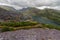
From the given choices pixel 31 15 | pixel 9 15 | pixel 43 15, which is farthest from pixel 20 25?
pixel 43 15

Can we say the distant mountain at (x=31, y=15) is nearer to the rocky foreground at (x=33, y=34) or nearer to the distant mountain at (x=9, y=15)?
the distant mountain at (x=9, y=15)

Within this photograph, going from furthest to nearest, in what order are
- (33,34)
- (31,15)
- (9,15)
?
(31,15), (9,15), (33,34)

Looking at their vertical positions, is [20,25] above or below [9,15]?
below

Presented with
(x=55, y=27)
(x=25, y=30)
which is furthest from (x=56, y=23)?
(x=25, y=30)

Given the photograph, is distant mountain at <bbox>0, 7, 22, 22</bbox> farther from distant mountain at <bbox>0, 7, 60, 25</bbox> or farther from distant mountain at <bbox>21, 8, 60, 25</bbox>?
distant mountain at <bbox>21, 8, 60, 25</bbox>

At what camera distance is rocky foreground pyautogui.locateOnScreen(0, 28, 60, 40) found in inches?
231

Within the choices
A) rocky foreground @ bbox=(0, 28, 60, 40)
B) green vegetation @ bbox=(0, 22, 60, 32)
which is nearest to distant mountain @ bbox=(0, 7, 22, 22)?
green vegetation @ bbox=(0, 22, 60, 32)

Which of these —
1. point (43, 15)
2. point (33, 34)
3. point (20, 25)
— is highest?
point (43, 15)

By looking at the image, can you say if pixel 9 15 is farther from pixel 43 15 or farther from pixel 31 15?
pixel 43 15

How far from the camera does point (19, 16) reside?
6773 mm

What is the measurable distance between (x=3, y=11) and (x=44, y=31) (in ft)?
5.27

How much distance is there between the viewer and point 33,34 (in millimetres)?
6070

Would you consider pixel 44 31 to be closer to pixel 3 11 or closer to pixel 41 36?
pixel 41 36

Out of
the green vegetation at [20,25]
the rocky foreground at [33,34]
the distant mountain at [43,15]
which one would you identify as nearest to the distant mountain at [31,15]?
the distant mountain at [43,15]
